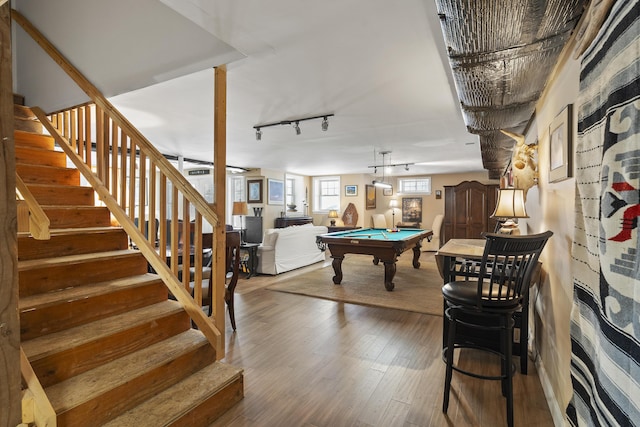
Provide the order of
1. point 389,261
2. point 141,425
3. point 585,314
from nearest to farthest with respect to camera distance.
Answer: point 585,314
point 141,425
point 389,261

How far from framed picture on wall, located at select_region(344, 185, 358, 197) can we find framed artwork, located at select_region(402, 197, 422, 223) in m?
1.54

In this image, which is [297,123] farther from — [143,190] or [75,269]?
[75,269]

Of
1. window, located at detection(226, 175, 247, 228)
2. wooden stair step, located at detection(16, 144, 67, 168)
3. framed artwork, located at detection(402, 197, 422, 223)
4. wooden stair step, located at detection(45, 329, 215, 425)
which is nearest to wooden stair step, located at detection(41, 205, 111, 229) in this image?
wooden stair step, located at detection(16, 144, 67, 168)

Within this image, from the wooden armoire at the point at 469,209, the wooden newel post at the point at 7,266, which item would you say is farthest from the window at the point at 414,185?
the wooden newel post at the point at 7,266

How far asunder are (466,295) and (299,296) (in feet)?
8.73

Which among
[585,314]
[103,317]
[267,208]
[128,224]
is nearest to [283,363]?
[103,317]

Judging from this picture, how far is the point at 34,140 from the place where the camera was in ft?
9.77

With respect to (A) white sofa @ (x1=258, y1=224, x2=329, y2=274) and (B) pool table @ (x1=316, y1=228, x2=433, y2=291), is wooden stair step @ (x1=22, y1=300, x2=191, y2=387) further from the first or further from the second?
(A) white sofa @ (x1=258, y1=224, x2=329, y2=274)

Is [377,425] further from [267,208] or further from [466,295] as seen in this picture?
[267,208]

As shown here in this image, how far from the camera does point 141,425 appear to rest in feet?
5.13

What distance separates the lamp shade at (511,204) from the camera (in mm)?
2479

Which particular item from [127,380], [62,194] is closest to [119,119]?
[62,194]

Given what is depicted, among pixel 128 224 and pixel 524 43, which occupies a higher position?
pixel 524 43

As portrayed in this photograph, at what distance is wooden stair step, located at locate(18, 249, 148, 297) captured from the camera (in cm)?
187
